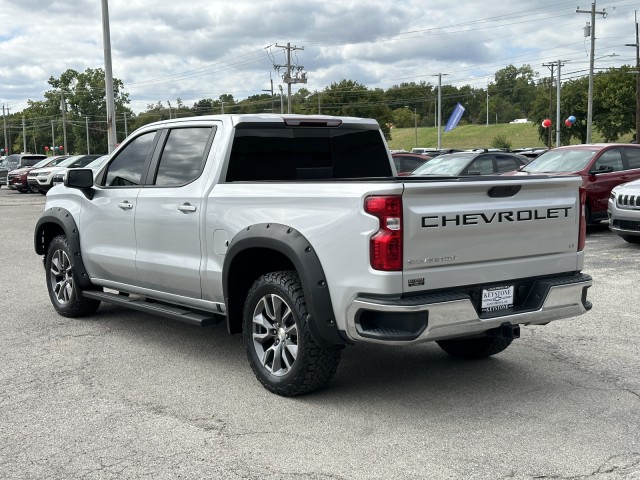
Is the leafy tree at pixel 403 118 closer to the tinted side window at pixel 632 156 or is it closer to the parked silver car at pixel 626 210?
the tinted side window at pixel 632 156

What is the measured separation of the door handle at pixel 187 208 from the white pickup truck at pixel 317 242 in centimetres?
2

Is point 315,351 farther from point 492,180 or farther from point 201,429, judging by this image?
point 492,180

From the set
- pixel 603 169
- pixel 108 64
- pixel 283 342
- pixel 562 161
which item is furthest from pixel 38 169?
pixel 283 342

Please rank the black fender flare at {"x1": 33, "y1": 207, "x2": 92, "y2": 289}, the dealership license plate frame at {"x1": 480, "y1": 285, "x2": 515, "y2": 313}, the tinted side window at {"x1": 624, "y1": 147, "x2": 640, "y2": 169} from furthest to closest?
1. the tinted side window at {"x1": 624, "y1": 147, "x2": 640, "y2": 169}
2. the black fender flare at {"x1": 33, "y1": 207, "x2": 92, "y2": 289}
3. the dealership license plate frame at {"x1": 480, "y1": 285, "x2": 515, "y2": 313}

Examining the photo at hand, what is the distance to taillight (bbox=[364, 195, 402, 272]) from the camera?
429cm

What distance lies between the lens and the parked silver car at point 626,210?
11812mm

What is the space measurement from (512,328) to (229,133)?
8.26 ft

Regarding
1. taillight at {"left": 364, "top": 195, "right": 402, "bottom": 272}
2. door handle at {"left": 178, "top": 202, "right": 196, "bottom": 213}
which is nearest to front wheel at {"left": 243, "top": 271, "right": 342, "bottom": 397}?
taillight at {"left": 364, "top": 195, "right": 402, "bottom": 272}

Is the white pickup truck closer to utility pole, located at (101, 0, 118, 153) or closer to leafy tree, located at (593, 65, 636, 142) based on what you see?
utility pole, located at (101, 0, 118, 153)

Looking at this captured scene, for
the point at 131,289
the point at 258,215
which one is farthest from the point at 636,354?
the point at 131,289

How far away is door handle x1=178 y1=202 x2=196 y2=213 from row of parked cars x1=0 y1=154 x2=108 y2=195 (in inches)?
844

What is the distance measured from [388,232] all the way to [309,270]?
2.02 feet

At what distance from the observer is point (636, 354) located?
6.02 meters

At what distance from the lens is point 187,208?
5719mm
